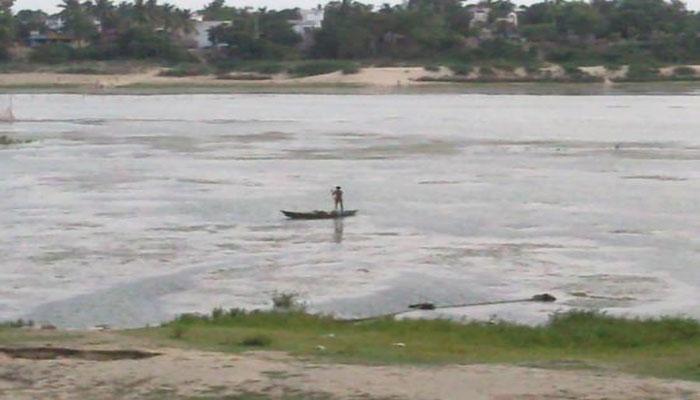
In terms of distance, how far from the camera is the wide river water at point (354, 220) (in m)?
22.0

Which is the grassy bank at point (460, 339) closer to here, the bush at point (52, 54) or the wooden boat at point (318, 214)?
the wooden boat at point (318, 214)

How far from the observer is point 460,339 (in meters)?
15.8

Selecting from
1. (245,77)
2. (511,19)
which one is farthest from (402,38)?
(511,19)

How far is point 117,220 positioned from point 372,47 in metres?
86.5

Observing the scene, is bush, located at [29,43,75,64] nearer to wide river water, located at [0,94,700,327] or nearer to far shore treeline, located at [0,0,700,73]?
far shore treeline, located at [0,0,700,73]

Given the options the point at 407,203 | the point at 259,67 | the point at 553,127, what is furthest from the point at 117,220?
the point at 259,67

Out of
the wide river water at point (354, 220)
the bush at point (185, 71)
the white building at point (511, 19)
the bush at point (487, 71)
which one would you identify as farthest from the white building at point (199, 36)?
the wide river water at point (354, 220)

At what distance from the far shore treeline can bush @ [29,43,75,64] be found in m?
0.08

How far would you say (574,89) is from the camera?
9812 cm

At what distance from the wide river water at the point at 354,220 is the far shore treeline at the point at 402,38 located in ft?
149

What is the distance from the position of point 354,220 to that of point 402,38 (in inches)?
3493

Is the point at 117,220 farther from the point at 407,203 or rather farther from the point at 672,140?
the point at 672,140

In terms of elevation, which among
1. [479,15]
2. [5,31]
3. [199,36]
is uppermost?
[479,15]

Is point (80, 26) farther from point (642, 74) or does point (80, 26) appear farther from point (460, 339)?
point (460, 339)
